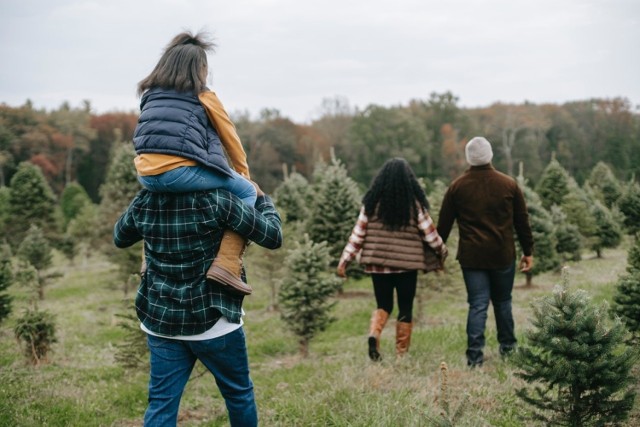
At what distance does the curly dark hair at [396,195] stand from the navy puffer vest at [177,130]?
3270 mm

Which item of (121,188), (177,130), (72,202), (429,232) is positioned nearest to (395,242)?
(429,232)

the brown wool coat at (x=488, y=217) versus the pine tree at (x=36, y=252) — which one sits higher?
the brown wool coat at (x=488, y=217)

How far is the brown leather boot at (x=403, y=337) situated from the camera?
5734 millimetres

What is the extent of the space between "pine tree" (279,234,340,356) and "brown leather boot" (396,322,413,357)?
1169 millimetres

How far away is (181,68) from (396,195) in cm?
343

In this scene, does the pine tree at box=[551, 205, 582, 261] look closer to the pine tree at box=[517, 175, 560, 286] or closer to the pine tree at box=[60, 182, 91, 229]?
the pine tree at box=[517, 175, 560, 286]

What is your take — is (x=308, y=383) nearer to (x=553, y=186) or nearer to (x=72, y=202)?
(x=553, y=186)

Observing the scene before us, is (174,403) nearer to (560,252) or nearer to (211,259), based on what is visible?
(211,259)

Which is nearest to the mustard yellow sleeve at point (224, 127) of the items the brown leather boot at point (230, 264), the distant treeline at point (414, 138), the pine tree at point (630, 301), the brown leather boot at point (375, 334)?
the brown leather boot at point (230, 264)

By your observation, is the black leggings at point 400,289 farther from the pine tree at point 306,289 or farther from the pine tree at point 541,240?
the pine tree at point 541,240

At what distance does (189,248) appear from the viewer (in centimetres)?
258

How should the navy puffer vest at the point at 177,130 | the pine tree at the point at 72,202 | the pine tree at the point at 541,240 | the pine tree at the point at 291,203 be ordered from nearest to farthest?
the navy puffer vest at the point at 177,130
the pine tree at the point at 541,240
the pine tree at the point at 291,203
the pine tree at the point at 72,202

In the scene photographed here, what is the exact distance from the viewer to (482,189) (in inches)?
212

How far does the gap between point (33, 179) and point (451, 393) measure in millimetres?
19461
